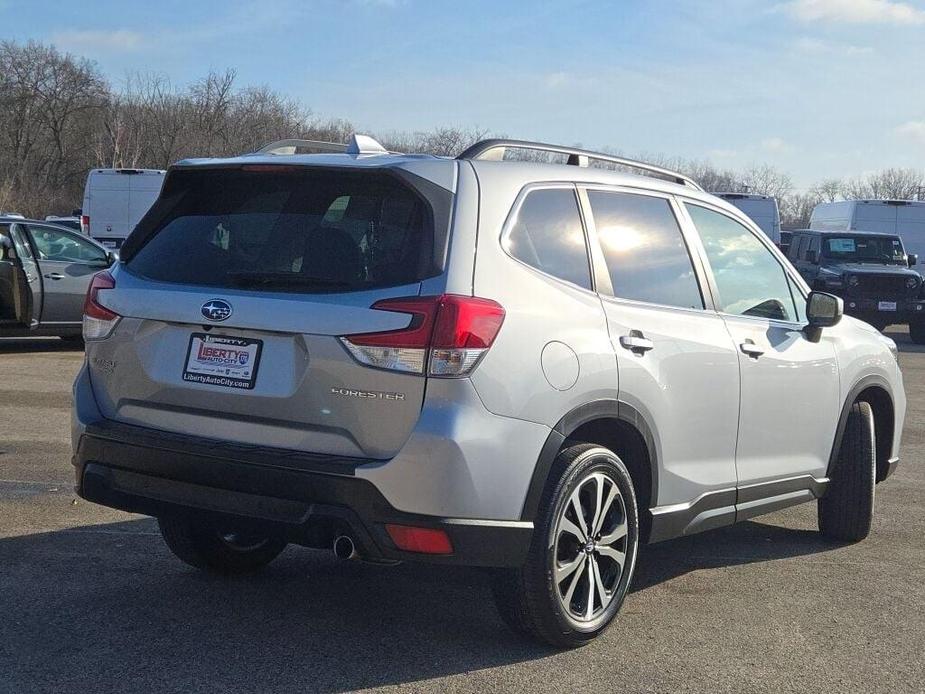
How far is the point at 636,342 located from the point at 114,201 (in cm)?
2541

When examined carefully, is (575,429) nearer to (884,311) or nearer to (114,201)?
(884,311)

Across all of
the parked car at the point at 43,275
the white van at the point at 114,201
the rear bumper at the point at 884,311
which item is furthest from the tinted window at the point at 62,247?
the white van at the point at 114,201

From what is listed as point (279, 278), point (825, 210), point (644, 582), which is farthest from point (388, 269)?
point (825, 210)

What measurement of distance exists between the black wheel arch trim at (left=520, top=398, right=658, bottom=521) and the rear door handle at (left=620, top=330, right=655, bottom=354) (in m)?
0.23

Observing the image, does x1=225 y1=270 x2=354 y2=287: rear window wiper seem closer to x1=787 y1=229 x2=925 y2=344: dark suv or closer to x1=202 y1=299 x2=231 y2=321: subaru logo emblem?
x1=202 y1=299 x2=231 y2=321: subaru logo emblem

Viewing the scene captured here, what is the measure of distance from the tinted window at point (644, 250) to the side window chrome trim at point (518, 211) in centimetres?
10

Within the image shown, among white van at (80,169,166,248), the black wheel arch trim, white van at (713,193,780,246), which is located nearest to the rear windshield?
the black wheel arch trim

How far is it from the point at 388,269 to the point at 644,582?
230 cm

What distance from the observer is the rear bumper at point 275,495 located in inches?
157

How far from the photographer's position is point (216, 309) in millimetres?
4242

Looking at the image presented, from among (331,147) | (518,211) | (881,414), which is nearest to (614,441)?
(518,211)

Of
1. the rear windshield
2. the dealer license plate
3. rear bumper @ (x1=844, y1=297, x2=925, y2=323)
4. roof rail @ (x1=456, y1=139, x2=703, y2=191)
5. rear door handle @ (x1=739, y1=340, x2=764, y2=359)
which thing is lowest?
rear bumper @ (x1=844, y1=297, x2=925, y2=323)

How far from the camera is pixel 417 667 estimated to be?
14.1 feet

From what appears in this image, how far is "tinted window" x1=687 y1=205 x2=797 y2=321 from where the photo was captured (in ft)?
18.3
